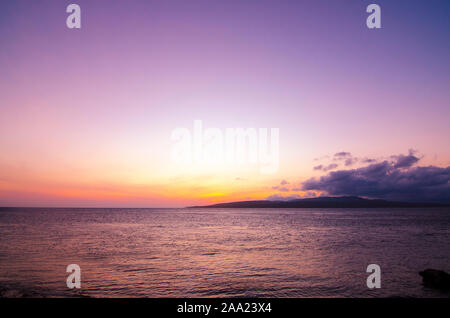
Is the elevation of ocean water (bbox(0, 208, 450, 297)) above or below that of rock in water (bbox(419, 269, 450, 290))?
below

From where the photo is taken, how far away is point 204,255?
1309 inches

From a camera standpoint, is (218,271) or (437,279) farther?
(218,271)

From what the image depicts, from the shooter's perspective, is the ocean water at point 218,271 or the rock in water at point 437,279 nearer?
the ocean water at point 218,271

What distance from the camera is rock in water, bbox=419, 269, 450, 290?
63.0 feet

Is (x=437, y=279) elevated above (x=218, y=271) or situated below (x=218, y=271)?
above

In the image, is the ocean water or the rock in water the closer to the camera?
the ocean water

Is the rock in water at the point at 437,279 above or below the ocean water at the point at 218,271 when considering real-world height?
above

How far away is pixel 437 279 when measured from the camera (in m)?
19.7

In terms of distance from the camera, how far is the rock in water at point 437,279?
19.2 m
